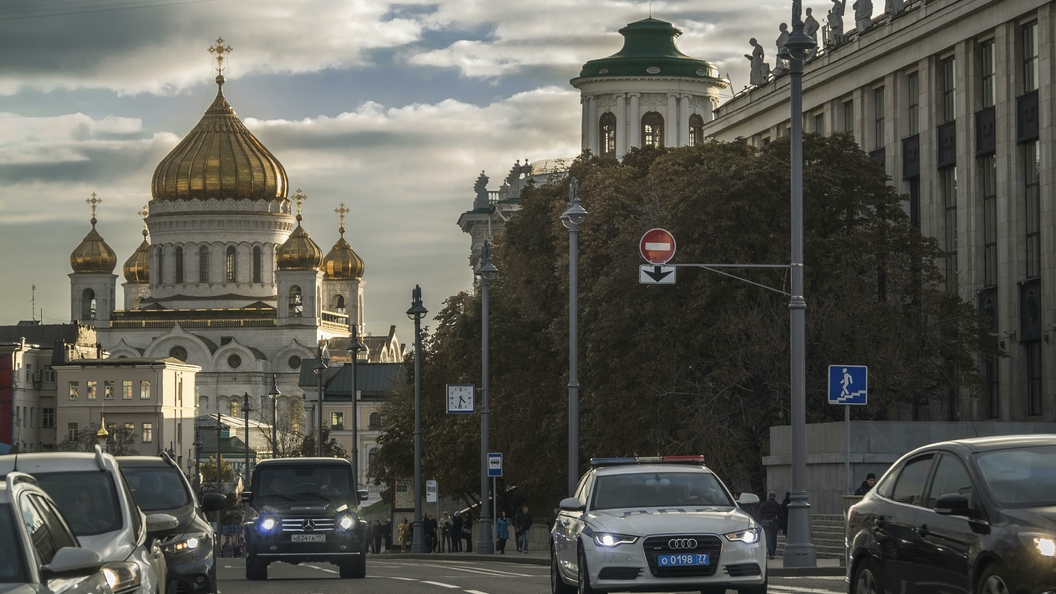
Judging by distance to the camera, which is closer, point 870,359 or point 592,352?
point 870,359

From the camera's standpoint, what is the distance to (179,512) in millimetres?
18172

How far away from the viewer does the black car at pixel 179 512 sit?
17.5m

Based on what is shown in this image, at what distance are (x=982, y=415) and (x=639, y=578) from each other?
3666 cm

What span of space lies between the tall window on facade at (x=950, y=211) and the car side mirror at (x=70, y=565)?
4679 cm

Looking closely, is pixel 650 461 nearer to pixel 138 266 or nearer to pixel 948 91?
pixel 948 91

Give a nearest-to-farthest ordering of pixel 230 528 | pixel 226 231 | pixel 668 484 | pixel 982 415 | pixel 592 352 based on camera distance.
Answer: pixel 668 484
pixel 592 352
pixel 982 415
pixel 230 528
pixel 226 231

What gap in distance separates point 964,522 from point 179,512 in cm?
816

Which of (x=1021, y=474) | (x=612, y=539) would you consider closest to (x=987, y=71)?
(x=612, y=539)

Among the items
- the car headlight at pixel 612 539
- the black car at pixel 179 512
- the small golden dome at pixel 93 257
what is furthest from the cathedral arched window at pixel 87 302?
the car headlight at pixel 612 539

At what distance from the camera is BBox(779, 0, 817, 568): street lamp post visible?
25734 mm

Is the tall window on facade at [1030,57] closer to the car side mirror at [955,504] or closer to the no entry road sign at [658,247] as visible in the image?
the no entry road sign at [658,247]

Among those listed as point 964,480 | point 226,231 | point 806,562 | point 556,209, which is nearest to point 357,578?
point 806,562

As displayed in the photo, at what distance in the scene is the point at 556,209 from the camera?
5272 cm

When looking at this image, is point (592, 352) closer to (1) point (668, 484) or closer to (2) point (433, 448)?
(2) point (433, 448)
